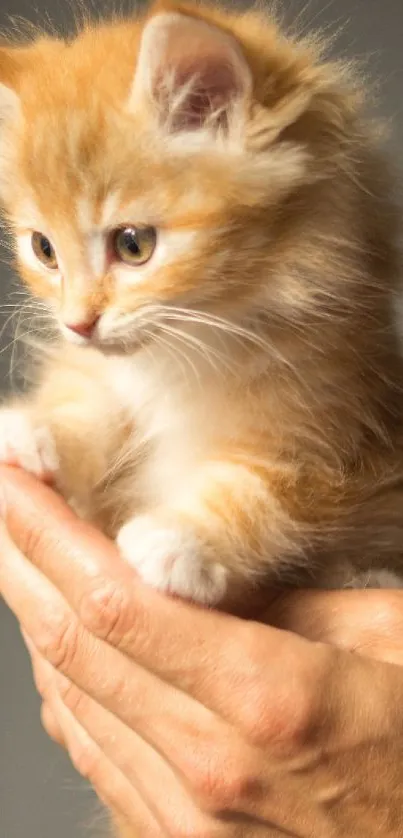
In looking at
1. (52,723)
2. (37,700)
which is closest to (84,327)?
(52,723)

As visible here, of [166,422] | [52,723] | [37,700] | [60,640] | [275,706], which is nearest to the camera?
[275,706]

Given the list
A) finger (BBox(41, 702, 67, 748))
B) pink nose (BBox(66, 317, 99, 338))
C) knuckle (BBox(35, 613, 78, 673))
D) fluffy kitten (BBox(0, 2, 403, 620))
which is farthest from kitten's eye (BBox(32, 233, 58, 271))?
finger (BBox(41, 702, 67, 748))

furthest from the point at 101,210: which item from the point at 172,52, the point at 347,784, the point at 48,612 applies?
the point at 347,784

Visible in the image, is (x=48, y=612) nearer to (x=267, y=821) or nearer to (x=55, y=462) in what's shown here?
(x=55, y=462)

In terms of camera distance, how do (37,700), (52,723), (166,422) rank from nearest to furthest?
1. (166,422)
2. (52,723)
3. (37,700)

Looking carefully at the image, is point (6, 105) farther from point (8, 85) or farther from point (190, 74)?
point (190, 74)

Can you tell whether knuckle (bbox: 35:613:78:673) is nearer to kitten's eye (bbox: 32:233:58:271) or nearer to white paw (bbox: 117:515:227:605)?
white paw (bbox: 117:515:227:605)

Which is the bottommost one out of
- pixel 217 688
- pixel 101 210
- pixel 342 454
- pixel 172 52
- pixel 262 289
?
pixel 217 688
